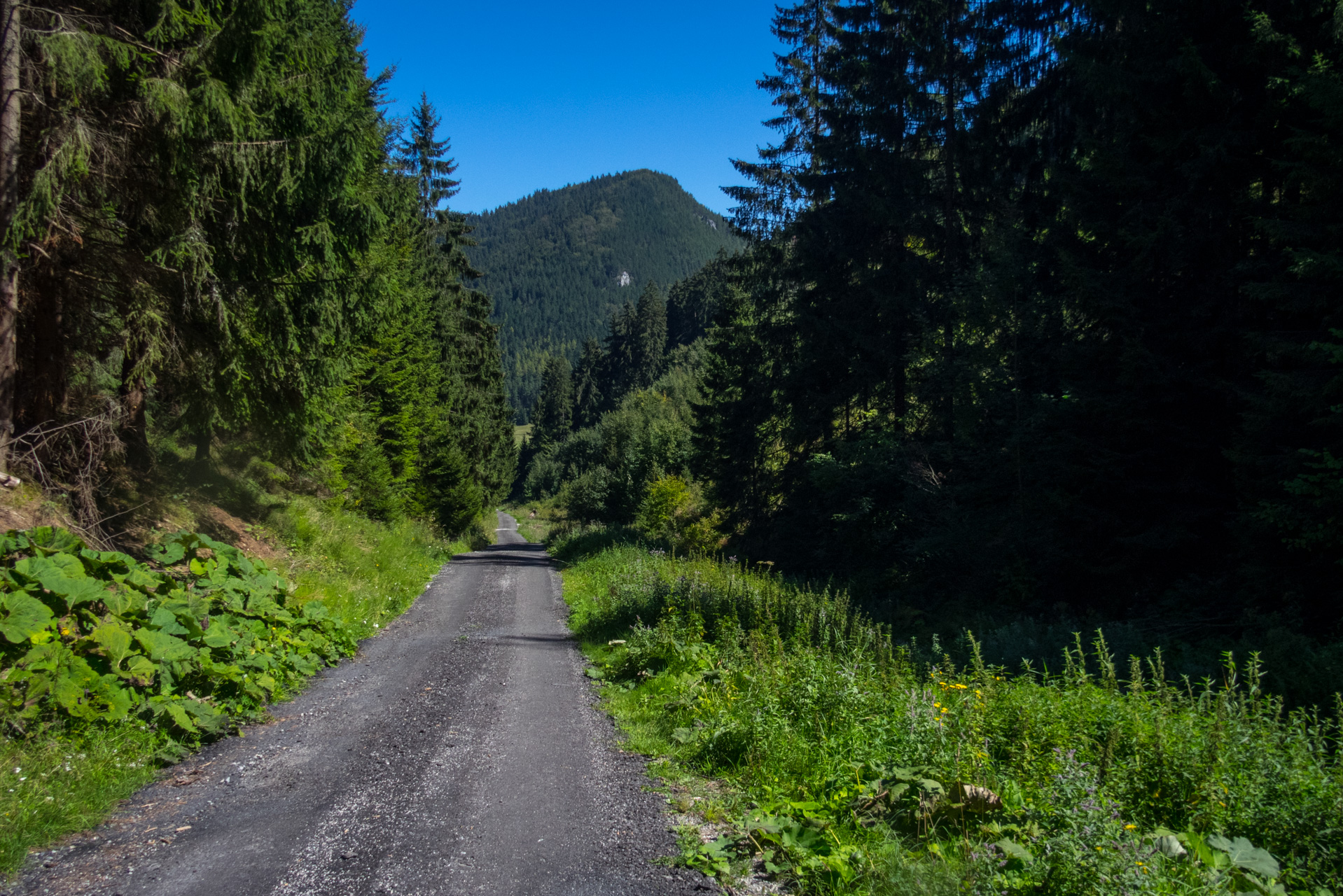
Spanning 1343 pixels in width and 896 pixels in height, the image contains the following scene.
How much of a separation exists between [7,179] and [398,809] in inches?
313

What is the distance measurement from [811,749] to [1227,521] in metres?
8.14

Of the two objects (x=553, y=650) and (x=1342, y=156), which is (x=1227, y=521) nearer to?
(x=1342, y=156)

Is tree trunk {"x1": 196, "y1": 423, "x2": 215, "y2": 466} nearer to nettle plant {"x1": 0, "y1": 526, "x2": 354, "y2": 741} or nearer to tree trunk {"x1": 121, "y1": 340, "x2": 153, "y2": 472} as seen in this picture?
tree trunk {"x1": 121, "y1": 340, "x2": 153, "y2": 472}

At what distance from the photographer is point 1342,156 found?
7.91m

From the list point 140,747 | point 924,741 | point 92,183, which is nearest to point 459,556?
point 92,183

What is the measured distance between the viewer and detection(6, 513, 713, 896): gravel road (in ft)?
12.1

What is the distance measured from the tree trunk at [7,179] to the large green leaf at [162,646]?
359 cm

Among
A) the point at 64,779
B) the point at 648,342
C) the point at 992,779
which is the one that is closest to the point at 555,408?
the point at 648,342

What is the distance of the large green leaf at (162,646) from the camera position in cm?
554

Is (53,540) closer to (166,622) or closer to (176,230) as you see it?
(166,622)

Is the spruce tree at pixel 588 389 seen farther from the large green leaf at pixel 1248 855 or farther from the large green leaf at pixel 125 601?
the large green leaf at pixel 1248 855

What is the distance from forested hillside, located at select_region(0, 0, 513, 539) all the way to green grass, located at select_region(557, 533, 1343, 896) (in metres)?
7.91

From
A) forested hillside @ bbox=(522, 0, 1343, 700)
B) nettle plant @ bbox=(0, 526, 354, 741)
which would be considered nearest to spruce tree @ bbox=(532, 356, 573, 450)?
forested hillside @ bbox=(522, 0, 1343, 700)

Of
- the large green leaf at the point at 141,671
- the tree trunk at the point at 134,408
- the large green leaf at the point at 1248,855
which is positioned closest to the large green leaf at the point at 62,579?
the large green leaf at the point at 141,671
